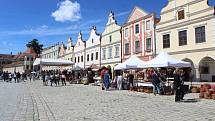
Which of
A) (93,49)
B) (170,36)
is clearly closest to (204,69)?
(170,36)

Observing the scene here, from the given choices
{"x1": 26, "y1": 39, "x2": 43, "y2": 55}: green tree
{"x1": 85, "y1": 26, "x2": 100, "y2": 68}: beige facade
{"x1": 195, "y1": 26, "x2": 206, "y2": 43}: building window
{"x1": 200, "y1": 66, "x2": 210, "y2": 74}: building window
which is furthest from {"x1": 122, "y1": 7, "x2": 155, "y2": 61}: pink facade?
{"x1": 26, "y1": 39, "x2": 43, "y2": 55}: green tree

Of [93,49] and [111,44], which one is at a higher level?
[111,44]

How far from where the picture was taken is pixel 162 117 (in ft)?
32.7

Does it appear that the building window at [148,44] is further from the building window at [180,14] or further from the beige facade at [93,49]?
the beige facade at [93,49]

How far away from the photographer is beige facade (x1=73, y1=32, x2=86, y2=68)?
57.2 metres

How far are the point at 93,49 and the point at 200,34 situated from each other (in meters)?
25.7

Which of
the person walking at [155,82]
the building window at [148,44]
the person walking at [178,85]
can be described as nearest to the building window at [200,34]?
the building window at [148,44]

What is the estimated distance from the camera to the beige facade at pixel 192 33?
94.3ft

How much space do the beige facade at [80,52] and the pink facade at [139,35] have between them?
16445 mm

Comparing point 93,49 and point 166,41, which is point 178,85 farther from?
point 93,49

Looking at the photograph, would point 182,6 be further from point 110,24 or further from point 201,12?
point 110,24

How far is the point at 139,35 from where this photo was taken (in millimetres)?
38500

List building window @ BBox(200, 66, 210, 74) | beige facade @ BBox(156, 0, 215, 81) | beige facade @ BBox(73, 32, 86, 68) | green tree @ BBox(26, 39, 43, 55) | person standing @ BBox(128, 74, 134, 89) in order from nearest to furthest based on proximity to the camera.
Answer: person standing @ BBox(128, 74, 134, 89)
beige facade @ BBox(156, 0, 215, 81)
building window @ BBox(200, 66, 210, 74)
beige facade @ BBox(73, 32, 86, 68)
green tree @ BBox(26, 39, 43, 55)

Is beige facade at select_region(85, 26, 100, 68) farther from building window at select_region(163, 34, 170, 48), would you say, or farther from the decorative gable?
building window at select_region(163, 34, 170, 48)
